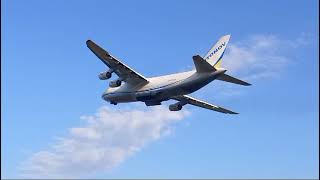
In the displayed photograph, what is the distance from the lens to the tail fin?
61.0m

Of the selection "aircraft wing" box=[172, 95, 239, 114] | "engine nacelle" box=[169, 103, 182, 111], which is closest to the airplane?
"engine nacelle" box=[169, 103, 182, 111]

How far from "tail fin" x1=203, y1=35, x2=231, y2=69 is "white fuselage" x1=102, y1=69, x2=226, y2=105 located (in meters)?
3.17

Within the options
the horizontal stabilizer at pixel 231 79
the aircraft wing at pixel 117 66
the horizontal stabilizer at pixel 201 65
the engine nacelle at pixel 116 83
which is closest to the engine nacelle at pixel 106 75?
the aircraft wing at pixel 117 66

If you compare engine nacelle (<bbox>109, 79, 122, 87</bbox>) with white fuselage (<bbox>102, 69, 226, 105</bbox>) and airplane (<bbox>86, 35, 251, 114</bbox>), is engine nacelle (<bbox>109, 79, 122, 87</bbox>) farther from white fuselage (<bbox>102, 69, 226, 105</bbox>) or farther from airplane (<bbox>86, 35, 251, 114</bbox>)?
white fuselage (<bbox>102, 69, 226, 105</bbox>)

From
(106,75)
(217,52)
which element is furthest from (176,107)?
(106,75)

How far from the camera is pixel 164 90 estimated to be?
197 ft

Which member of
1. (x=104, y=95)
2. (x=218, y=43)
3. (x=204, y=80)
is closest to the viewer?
(x=204, y=80)

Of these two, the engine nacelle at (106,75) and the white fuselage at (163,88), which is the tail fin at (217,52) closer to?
the white fuselage at (163,88)

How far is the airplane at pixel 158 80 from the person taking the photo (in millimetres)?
57656

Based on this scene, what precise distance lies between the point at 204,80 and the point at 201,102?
1209cm

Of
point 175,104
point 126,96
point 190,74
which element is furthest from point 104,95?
point 190,74

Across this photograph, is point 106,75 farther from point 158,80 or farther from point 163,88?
point 163,88

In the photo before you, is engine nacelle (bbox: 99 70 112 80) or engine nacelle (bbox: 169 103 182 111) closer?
engine nacelle (bbox: 99 70 112 80)

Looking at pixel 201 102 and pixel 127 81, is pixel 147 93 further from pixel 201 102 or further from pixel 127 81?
pixel 201 102
